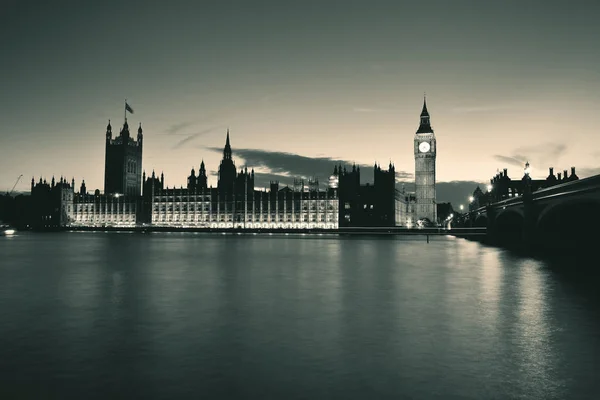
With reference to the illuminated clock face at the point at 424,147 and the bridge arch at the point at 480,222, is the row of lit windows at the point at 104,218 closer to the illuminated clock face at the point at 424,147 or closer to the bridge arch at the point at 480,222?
the illuminated clock face at the point at 424,147

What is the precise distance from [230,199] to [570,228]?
348 feet

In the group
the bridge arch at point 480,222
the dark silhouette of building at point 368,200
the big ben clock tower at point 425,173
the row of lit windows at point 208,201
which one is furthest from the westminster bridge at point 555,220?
the big ben clock tower at point 425,173

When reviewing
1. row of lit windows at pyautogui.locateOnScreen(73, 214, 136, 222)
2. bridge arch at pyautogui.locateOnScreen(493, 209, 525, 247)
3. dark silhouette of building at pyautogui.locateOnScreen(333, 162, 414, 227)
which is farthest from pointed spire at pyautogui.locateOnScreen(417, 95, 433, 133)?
bridge arch at pyautogui.locateOnScreen(493, 209, 525, 247)

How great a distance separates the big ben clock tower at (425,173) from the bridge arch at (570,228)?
10232cm

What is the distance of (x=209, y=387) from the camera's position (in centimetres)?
711

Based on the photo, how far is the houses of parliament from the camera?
124000 millimetres

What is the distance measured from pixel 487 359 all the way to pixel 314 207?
121558mm

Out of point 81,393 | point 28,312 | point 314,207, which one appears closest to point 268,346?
point 81,393

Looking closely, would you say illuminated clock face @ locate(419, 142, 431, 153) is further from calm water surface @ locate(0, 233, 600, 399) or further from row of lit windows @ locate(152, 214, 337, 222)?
calm water surface @ locate(0, 233, 600, 399)

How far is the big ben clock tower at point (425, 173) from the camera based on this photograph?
14712 cm

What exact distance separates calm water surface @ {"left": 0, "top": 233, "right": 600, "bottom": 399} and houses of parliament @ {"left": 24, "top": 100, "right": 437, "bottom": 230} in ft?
334

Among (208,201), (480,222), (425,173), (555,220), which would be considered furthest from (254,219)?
(555,220)

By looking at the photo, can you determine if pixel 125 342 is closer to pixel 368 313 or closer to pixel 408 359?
pixel 408 359

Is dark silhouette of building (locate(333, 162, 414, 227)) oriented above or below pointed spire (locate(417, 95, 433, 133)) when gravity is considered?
below
